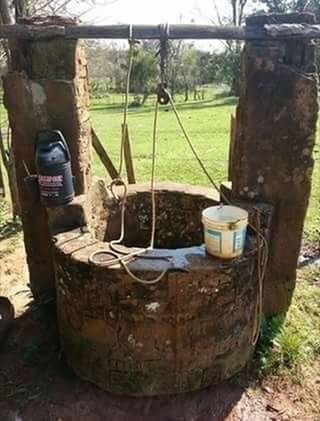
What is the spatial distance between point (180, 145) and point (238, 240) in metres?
7.53

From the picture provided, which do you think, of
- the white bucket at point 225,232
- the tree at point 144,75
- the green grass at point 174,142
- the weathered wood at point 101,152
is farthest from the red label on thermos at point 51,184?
the tree at point 144,75

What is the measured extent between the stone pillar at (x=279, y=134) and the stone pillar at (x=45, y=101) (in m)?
1.21

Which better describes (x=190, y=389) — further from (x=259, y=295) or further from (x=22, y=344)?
(x=22, y=344)

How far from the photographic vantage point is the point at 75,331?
284 centimetres

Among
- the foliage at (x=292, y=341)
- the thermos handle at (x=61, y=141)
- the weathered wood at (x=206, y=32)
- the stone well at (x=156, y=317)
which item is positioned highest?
the weathered wood at (x=206, y=32)

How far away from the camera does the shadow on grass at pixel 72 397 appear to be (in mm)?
2723

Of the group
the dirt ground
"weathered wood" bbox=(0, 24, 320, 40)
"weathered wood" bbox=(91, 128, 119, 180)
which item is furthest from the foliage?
"weathered wood" bbox=(91, 128, 119, 180)

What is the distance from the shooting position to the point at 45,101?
3121 millimetres

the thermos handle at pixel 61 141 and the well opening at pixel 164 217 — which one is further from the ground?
the thermos handle at pixel 61 141

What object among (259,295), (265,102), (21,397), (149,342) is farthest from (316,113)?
(21,397)

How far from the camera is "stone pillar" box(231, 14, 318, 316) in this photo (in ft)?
9.21

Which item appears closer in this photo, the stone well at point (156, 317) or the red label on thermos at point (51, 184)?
the stone well at point (156, 317)

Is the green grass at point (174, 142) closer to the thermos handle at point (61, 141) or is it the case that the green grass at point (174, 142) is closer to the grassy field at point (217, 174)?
the grassy field at point (217, 174)

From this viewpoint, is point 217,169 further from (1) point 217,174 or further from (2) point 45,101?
(2) point 45,101
